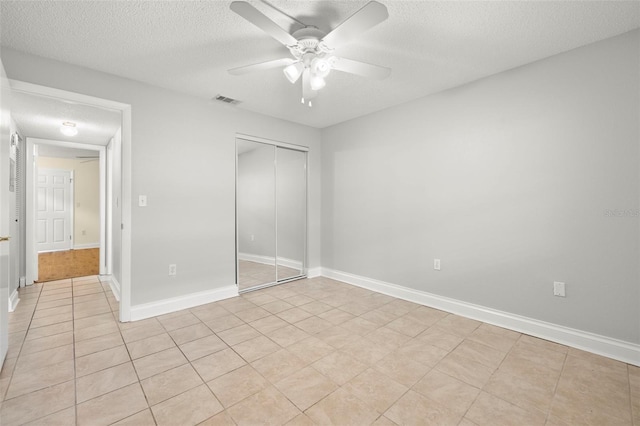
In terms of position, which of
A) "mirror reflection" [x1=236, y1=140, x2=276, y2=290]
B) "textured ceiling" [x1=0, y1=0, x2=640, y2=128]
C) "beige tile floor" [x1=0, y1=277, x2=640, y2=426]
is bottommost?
"beige tile floor" [x1=0, y1=277, x2=640, y2=426]

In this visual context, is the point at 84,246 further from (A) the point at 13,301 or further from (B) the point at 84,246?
(A) the point at 13,301

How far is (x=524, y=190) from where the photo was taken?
2539 mm

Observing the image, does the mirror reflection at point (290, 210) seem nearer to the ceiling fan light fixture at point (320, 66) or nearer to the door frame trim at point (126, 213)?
the door frame trim at point (126, 213)

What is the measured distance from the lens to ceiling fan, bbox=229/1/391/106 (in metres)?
1.48

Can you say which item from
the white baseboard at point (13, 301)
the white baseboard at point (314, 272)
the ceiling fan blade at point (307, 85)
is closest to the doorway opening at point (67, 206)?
the white baseboard at point (13, 301)

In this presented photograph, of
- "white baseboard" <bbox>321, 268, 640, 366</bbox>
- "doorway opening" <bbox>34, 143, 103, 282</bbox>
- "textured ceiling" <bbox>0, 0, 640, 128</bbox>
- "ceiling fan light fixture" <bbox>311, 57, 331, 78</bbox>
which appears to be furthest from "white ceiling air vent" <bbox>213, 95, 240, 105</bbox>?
"doorway opening" <bbox>34, 143, 103, 282</bbox>

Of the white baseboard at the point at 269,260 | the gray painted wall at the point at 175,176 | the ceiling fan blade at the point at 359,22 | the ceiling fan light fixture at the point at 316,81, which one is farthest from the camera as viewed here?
the white baseboard at the point at 269,260

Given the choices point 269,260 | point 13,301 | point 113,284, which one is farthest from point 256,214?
point 13,301

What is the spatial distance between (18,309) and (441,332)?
4477 mm

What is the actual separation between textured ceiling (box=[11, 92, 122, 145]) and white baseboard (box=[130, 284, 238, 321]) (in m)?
2.08

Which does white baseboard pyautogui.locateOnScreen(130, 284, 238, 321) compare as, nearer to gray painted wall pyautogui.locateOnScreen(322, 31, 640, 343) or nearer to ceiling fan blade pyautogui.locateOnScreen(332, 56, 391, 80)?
gray painted wall pyautogui.locateOnScreen(322, 31, 640, 343)

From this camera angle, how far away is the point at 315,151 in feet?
14.9

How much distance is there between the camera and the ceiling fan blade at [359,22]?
141 cm

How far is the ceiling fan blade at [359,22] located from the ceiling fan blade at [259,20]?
0.25m
